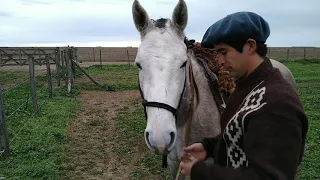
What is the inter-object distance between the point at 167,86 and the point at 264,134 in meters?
1.12

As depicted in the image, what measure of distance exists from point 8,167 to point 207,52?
3.44 meters

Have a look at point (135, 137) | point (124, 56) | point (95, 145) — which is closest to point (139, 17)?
point (95, 145)

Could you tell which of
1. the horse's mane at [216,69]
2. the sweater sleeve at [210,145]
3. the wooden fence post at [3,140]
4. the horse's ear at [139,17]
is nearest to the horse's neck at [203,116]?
the horse's mane at [216,69]

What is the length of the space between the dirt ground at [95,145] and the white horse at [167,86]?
3.09ft

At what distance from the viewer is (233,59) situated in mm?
1427

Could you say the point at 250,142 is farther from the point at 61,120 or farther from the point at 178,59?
the point at 61,120

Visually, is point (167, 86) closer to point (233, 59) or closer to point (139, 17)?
point (139, 17)

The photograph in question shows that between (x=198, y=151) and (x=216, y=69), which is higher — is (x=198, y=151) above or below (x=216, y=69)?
→ below

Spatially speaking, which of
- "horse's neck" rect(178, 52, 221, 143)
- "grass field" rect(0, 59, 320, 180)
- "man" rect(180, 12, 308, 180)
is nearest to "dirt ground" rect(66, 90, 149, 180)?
"grass field" rect(0, 59, 320, 180)

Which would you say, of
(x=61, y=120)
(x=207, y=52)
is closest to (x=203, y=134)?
(x=207, y=52)

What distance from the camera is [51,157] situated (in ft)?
17.9

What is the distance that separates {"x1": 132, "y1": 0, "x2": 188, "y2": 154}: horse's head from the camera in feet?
6.72

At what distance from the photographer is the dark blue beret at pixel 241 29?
4.47 ft

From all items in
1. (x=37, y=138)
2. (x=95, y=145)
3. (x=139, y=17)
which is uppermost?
(x=139, y=17)
